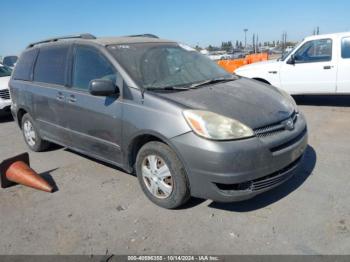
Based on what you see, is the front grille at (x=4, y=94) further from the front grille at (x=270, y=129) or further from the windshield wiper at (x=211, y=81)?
the front grille at (x=270, y=129)

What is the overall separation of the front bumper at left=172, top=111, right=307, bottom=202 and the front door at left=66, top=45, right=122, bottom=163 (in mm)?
1048

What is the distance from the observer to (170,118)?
3467 mm

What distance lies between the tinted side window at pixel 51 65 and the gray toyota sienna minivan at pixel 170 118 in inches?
0.7

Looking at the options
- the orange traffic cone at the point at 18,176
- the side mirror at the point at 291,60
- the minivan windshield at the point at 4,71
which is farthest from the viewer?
the minivan windshield at the point at 4,71

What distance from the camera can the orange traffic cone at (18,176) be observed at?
4.61m

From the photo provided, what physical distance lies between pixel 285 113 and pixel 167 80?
136cm

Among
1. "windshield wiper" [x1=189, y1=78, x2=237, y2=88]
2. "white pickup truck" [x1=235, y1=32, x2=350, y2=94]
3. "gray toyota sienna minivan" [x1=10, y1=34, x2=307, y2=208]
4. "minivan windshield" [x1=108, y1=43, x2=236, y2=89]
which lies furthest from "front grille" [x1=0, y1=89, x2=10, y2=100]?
"windshield wiper" [x1=189, y1=78, x2=237, y2=88]

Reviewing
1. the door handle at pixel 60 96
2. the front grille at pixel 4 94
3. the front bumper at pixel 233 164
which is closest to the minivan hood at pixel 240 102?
the front bumper at pixel 233 164

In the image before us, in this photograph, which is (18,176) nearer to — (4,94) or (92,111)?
(92,111)

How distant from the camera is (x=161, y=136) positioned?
11.6ft

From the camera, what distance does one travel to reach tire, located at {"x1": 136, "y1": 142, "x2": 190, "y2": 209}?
3512 mm

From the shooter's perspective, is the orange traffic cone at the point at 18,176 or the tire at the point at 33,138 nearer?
the orange traffic cone at the point at 18,176

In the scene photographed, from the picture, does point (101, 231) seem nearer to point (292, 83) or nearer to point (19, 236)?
point (19, 236)

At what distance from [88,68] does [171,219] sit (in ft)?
7.30
